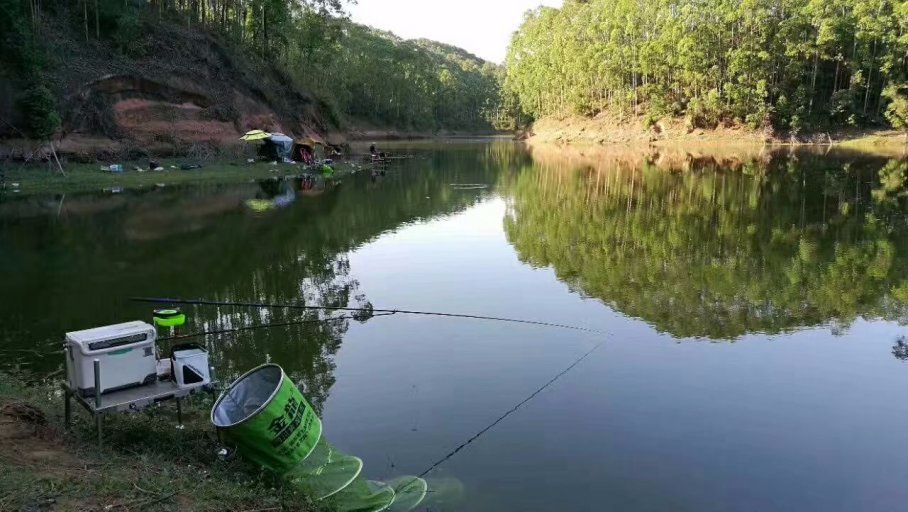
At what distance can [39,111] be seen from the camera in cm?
3278

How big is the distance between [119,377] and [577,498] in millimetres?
4670

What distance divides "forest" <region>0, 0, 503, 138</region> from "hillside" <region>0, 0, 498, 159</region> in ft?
0.34

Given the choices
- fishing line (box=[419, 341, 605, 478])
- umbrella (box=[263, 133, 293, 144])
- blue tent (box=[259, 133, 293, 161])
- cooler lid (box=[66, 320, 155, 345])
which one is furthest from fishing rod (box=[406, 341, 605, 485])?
blue tent (box=[259, 133, 293, 161])

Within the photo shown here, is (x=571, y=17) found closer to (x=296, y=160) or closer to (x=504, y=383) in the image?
(x=296, y=160)

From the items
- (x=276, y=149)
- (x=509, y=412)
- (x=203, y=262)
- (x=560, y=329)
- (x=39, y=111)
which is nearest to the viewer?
(x=509, y=412)

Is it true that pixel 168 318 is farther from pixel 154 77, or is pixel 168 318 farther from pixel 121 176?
pixel 154 77

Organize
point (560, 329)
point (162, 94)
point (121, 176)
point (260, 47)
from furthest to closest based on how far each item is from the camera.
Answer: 1. point (260, 47)
2. point (162, 94)
3. point (121, 176)
4. point (560, 329)

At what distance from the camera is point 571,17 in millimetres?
103500

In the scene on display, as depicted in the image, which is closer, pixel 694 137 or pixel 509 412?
pixel 509 412

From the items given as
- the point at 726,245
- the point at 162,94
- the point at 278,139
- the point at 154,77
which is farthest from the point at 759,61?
the point at 726,245

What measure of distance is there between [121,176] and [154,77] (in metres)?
11.3

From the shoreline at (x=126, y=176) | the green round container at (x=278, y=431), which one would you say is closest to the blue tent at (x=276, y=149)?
the shoreline at (x=126, y=176)

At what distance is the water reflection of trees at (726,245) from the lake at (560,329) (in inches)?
4.4

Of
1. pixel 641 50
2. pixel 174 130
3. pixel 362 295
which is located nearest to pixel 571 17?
pixel 641 50
